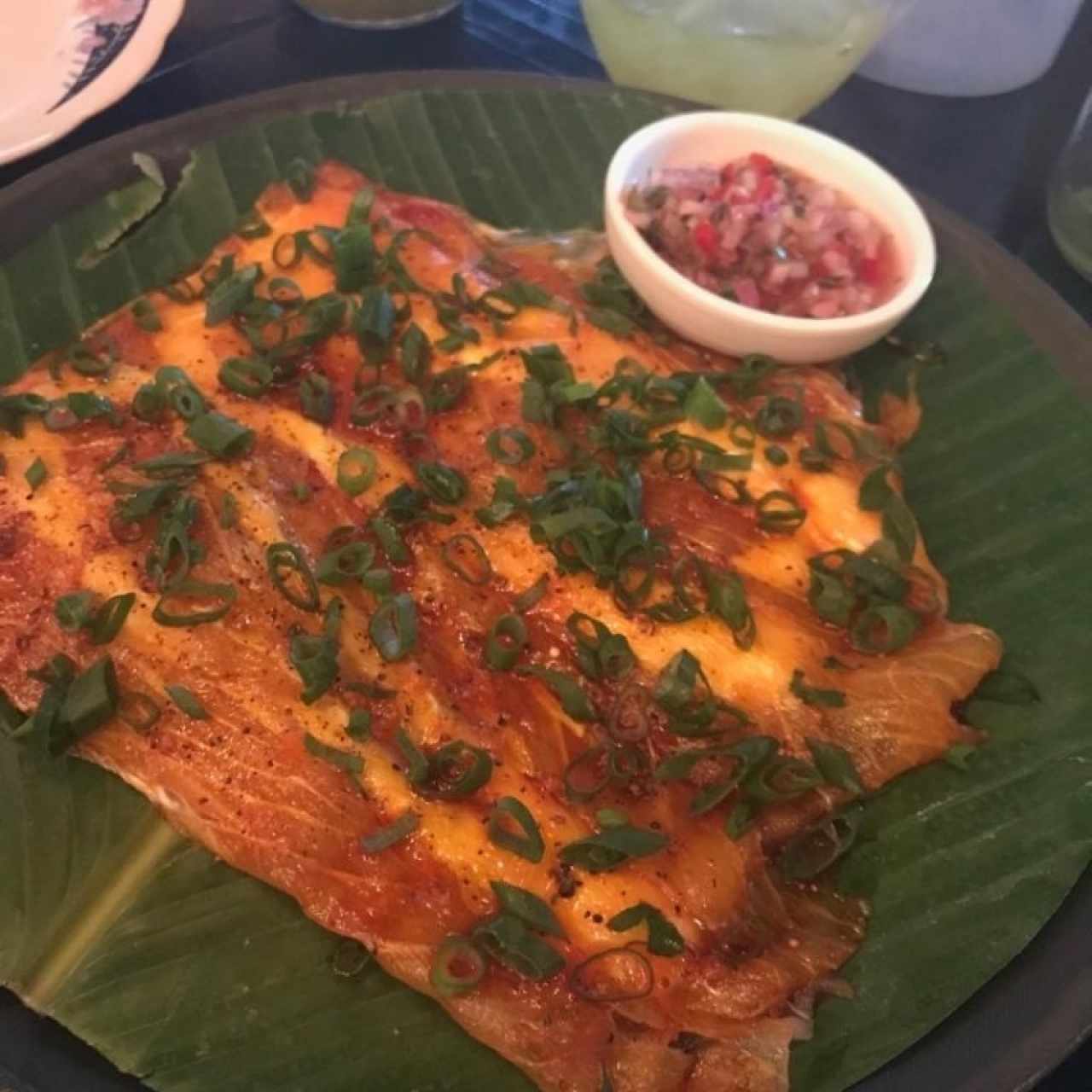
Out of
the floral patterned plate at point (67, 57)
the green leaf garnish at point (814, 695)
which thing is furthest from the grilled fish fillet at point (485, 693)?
the floral patterned plate at point (67, 57)

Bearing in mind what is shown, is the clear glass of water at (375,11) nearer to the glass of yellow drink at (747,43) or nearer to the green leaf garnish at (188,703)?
the glass of yellow drink at (747,43)

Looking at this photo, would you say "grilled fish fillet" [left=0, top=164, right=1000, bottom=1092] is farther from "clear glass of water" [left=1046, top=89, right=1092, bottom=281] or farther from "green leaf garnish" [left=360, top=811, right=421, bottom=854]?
"clear glass of water" [left=1046, top=89, right=1092, bottom=281]

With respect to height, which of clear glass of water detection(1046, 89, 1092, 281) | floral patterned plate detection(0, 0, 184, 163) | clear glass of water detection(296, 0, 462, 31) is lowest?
clear glass of water detection(1046, 89, 1092, 281)

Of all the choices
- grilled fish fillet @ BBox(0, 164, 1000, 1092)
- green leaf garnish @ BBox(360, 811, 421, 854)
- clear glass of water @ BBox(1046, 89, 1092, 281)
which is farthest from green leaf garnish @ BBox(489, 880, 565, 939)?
clear glass of water @ BBox(1046, 89, 1092, 281)

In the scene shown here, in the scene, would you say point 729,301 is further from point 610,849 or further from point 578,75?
point 578,75

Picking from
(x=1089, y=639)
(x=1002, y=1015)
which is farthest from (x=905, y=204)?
(x=1002, y=1015)

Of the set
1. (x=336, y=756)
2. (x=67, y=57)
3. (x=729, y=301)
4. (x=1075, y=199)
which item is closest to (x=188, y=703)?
(x=336, y=756)
